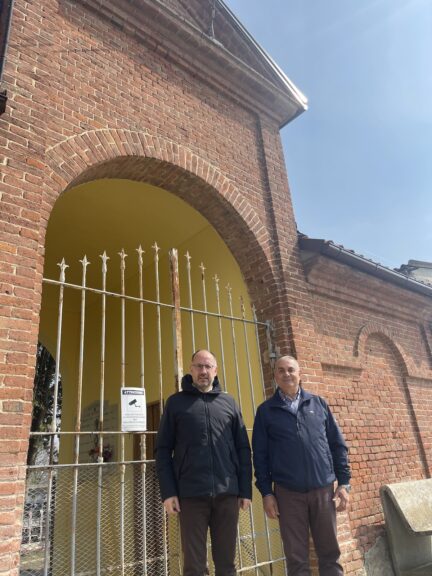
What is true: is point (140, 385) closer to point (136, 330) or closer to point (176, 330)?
point (176, 330)

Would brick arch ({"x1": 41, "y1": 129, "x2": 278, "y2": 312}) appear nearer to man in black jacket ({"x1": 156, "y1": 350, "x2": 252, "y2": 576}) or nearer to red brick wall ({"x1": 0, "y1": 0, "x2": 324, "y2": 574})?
red brick wall ({"x1": 0, "y1": 0, "x2": 324, "y2": 574})

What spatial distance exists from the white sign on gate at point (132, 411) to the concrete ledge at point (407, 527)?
312 cm

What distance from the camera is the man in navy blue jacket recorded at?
3072 mm

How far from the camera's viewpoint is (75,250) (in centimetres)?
686

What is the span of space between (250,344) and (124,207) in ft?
8.03

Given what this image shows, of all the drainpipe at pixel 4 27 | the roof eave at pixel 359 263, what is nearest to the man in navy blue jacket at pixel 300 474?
the roof eave at pixel 359 263

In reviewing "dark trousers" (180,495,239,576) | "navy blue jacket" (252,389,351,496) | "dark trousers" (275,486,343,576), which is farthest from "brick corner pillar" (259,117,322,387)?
"dark trousers" (180,495,239,576)

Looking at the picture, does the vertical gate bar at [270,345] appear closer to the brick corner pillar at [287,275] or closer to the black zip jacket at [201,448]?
the brick corner pillar at [287,275]

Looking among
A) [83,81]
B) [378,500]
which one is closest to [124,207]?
[83,81]

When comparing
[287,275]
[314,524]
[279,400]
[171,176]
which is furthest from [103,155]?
[314,524]

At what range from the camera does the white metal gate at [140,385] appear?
4.60 metres

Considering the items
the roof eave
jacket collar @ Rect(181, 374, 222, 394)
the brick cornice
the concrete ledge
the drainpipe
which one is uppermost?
the brick cornice

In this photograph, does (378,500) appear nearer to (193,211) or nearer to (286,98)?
(193,211)

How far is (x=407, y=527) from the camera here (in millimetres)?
4664
